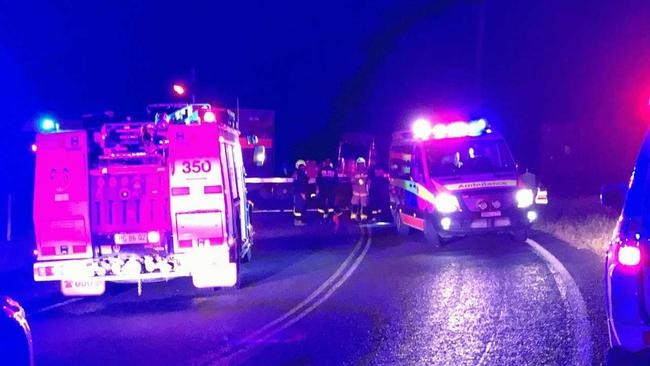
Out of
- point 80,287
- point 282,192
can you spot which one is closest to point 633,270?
point 80,287

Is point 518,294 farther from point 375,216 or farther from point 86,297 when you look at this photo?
point 375,216

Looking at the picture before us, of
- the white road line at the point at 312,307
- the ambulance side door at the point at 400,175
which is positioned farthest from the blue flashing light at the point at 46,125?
the ambulance side door at the point at 400,175

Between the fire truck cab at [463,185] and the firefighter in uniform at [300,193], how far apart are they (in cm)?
514

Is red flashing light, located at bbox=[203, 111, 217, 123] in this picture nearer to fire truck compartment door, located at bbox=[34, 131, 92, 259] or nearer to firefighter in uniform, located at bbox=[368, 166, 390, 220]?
fire truck compartment door, located at bbox=[34, 131, 92, 259]

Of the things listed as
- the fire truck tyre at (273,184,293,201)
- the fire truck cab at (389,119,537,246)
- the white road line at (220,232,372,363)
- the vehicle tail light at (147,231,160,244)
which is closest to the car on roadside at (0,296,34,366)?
the white road line at (220,232,372,363)

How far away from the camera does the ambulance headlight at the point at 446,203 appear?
580 inches

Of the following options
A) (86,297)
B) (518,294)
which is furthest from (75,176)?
(518,294)

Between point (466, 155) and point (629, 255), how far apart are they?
36.3ft

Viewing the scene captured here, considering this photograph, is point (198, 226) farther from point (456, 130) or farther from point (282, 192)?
point (282, 192)

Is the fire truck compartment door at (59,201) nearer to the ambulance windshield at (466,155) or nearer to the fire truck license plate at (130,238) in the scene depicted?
the fire truck license plate at (130,238)

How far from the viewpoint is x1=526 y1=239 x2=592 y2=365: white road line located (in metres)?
6.95

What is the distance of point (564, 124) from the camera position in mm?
37281

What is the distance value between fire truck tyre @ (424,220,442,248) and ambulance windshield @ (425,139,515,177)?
0.90 meters

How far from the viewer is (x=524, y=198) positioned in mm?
14945
